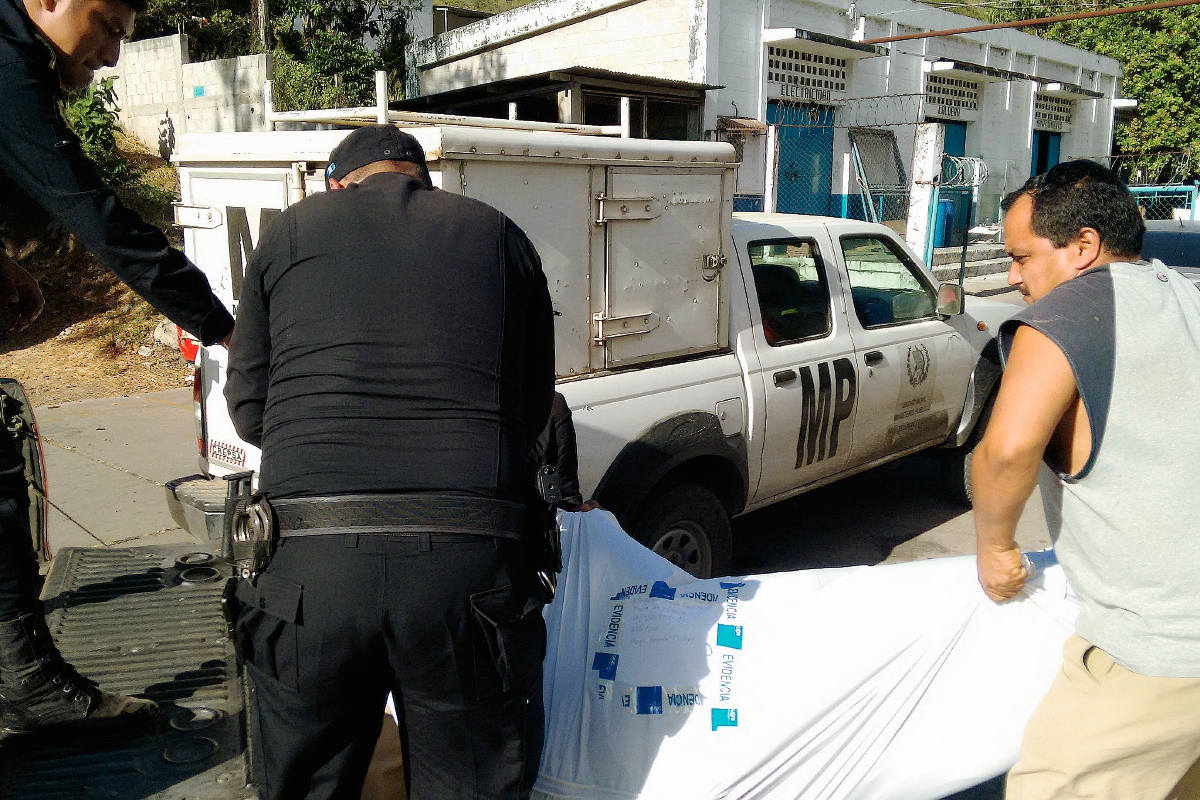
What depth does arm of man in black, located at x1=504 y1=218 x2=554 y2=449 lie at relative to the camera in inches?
76.8

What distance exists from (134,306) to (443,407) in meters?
10.0

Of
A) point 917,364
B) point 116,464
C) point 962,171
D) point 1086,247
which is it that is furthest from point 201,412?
point 962,171

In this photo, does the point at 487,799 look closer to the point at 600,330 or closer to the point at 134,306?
the point at 600,330

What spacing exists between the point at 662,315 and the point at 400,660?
229 cm

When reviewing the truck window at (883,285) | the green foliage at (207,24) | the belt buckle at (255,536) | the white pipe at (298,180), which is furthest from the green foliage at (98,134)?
the belt buckle at (255,536)

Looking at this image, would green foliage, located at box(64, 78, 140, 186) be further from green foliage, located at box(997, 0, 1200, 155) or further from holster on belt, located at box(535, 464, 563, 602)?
green foliage, located at box(997, 0, 1200, 155)

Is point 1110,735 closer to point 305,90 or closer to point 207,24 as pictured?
point 305,90

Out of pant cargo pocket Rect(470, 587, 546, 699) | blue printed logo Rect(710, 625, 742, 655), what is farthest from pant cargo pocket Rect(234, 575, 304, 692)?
blue printed logo Rect(710, 625, 742, 655)

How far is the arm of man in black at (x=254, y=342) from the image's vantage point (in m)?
1.89

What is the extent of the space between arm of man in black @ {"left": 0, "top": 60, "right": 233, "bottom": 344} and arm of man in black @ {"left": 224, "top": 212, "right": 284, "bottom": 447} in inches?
12.2

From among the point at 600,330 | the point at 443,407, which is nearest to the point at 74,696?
the point at 443,407

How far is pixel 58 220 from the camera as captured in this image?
86.0 inches

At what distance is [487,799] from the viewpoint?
1.90 m

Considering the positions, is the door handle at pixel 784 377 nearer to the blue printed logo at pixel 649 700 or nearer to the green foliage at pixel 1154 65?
the blue printed logo at pixel 649 700
